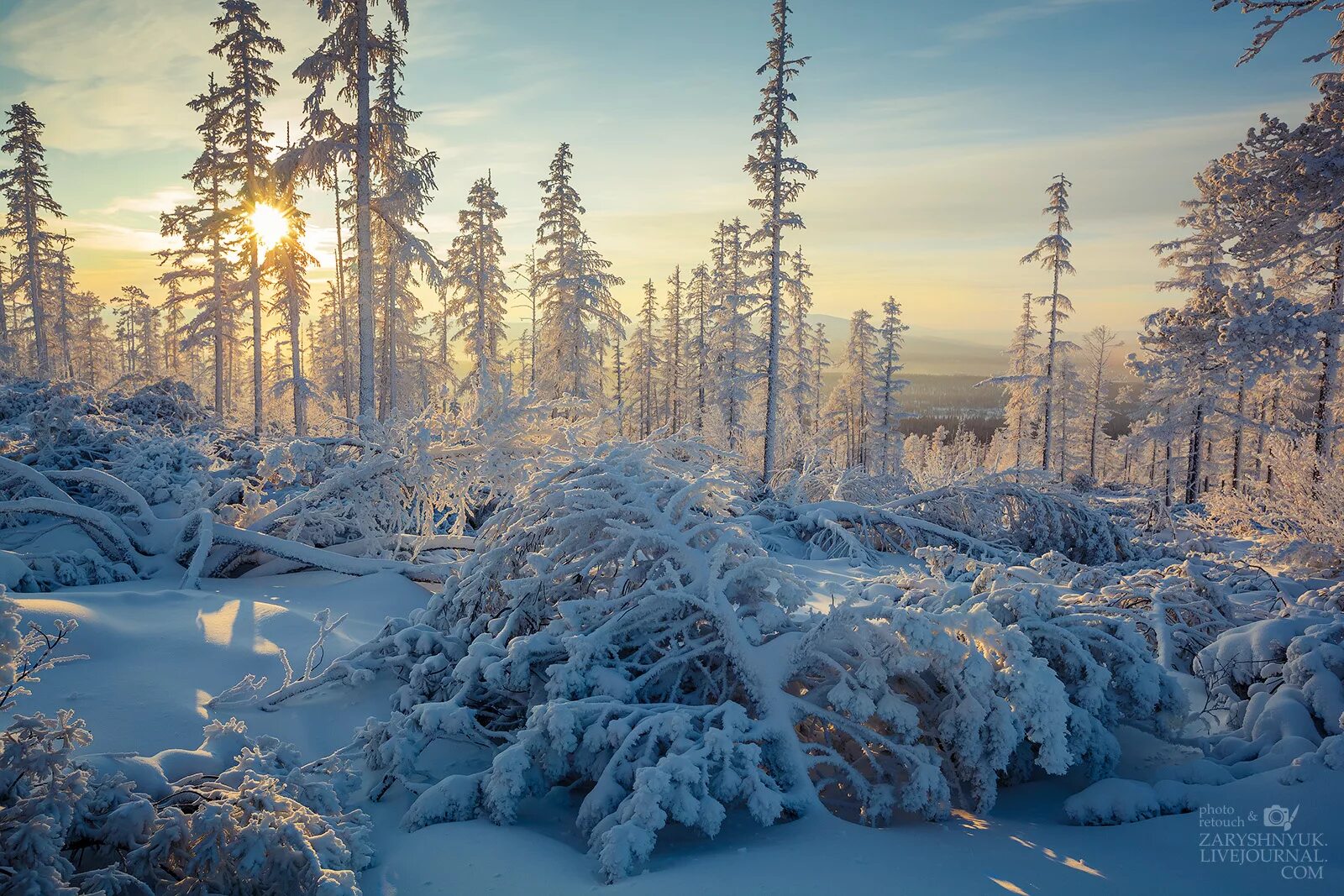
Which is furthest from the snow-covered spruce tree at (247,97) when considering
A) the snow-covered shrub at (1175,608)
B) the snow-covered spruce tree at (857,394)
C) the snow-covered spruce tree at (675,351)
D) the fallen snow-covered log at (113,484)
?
the snow-covered spruce tree at (857,394)

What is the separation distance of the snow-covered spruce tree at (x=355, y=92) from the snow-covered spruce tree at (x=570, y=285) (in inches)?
517

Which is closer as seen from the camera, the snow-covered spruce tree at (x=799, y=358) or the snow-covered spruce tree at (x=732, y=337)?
the snow-covered spruce tree at (x=732, y=337)

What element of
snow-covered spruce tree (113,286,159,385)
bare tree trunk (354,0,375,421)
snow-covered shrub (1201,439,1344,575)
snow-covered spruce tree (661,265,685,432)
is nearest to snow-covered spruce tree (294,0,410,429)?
bare tree trunk (354,0,375,421)

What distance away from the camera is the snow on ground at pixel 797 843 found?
2.68 m

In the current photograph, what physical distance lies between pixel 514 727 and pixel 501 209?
95.2 feet

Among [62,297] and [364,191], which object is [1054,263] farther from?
[62,297]

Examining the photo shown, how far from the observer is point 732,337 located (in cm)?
3041

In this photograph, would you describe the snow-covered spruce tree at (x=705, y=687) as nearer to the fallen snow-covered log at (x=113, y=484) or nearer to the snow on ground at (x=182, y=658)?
the snow on ground at (x=182, y=658)

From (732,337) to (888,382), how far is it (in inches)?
848

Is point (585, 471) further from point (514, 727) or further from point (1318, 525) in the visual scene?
point (1318, 525)

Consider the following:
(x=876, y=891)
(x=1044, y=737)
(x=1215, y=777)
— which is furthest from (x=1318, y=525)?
(x=876, y=891)

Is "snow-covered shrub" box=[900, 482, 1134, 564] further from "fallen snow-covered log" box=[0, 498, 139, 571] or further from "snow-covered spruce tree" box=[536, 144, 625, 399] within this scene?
"snow-covered spruce tree" box=[536, 144, 625, 399]

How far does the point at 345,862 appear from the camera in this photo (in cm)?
262

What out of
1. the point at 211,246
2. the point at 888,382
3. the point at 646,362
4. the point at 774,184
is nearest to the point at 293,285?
the point at 211,246
